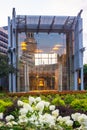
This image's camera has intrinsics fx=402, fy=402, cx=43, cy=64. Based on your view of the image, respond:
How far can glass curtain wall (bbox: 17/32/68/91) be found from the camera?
151ft

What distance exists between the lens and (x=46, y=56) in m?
46.4

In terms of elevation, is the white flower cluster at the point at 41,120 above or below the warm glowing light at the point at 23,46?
below

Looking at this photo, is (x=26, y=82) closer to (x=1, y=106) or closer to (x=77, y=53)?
(x=77, y=53)

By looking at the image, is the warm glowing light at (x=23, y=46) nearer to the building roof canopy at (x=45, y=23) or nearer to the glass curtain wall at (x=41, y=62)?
the glass curtain wall at (x=41, y=62)

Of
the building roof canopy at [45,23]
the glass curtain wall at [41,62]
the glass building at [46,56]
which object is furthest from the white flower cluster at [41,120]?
the glass curtain wall at [41,62]

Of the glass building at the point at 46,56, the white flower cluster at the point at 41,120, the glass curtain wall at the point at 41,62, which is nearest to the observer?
the white flower cluster at the point at 41,120

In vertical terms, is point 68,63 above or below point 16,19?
below

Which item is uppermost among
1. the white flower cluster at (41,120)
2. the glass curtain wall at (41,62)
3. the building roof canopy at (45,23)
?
the building roof canopy at (45,23)

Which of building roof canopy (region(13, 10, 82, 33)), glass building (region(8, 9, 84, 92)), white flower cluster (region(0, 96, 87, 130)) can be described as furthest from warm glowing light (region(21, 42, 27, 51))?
white flower cluster (region(0, 96, 87, 130))

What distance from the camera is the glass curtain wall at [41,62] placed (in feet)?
151

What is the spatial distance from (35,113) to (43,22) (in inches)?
1494

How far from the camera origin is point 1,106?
14.3 meters

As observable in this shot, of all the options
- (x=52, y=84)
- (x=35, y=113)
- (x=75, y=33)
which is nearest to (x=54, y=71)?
(x=52, y=84)

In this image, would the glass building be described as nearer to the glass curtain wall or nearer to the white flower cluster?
the glass curtain wall
